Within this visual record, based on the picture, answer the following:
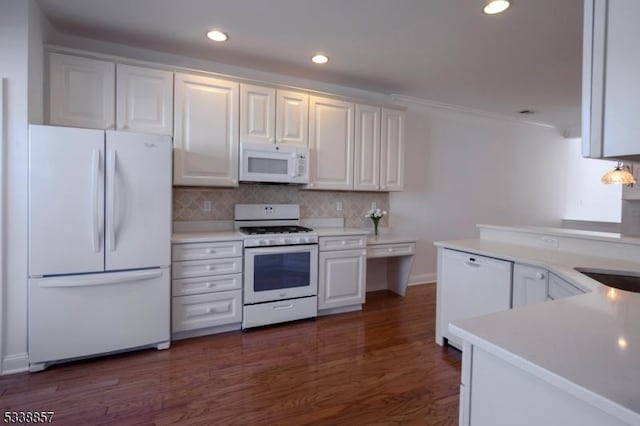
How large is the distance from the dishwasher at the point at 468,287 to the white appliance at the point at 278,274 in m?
1.20

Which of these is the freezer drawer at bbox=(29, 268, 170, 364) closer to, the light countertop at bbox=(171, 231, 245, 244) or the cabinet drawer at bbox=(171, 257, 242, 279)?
the cabinet drawer at bbox=(171, 257, 242, 279)

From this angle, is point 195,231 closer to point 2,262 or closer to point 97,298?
point 97,298

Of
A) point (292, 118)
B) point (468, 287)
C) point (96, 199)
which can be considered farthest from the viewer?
point (292, 118)

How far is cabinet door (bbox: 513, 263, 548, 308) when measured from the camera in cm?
197

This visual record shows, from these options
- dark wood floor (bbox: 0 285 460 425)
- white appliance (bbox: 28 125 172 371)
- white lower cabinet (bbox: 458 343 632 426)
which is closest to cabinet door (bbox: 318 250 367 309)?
dark wood floor (bbox: 0 285 460 425)

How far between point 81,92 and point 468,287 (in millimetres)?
3362

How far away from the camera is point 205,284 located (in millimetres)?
2879

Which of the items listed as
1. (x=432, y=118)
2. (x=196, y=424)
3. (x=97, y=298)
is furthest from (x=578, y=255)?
(x=97, y=298)

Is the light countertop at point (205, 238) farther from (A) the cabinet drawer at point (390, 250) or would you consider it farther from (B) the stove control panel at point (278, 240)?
(A) the cabinet drawer at point (390, 250)

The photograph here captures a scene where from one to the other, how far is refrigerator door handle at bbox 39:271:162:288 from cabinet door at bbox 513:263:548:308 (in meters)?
2.56

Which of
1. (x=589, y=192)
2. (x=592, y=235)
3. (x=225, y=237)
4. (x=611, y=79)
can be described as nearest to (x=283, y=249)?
(x=225, y=237)

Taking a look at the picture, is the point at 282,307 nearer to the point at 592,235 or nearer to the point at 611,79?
the point at 592,235

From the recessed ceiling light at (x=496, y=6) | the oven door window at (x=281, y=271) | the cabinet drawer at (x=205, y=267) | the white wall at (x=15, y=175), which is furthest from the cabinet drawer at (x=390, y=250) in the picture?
the white wall at (x=15, y=175)

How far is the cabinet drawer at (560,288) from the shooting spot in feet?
5.37
